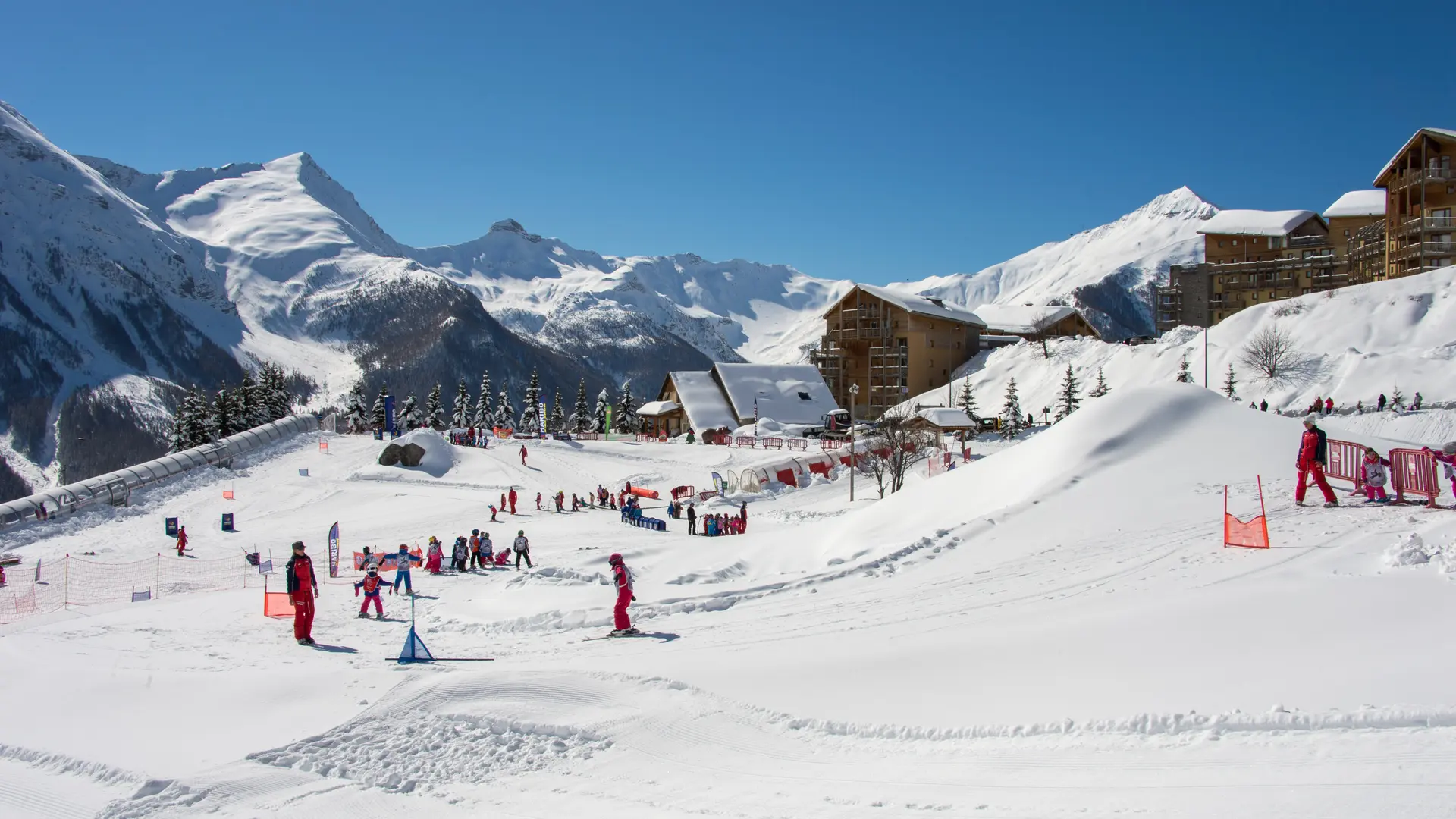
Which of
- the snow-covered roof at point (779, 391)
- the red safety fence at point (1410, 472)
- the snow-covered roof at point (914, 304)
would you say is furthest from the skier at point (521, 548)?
the snow-covered roof at point (914, 304)

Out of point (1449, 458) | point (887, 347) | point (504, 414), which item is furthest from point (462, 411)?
point (1449, 458)

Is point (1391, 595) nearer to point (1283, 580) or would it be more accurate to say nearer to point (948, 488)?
point (1283, 580)

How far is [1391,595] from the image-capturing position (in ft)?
32.0

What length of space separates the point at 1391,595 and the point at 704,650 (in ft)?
25.9

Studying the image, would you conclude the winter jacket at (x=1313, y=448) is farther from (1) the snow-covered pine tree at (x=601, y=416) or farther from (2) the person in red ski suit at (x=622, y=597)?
(1) the snow-covered pine tree at (x=601, y=416)

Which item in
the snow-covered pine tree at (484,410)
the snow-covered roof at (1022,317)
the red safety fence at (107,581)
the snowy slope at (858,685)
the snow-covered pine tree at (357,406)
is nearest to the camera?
the snowy slope at (858,685)

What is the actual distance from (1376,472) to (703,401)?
1963 inches

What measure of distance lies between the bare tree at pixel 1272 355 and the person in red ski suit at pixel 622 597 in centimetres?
4439

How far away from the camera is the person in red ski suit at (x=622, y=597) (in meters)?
12.5

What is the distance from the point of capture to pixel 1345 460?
55.8 feet

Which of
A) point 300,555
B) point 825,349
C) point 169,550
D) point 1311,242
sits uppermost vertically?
point 1311,242

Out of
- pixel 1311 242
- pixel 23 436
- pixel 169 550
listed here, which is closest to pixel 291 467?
pixel 169 550

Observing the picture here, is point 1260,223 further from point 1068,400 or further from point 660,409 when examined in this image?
point 660,409

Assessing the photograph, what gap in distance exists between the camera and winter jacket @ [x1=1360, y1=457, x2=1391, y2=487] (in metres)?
14.8
